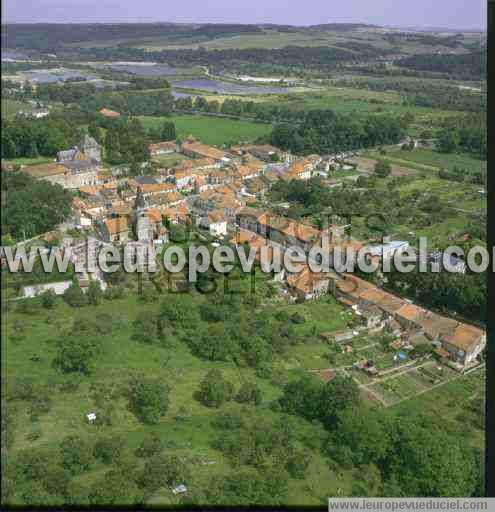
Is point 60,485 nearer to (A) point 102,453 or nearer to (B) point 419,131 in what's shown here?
(A) point 102,453

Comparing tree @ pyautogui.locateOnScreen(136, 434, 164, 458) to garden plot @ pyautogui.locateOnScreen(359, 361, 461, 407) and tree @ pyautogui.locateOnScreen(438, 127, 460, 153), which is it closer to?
garden plot @ pyautogui.locateOnScreen(359, 361, 461, 407)

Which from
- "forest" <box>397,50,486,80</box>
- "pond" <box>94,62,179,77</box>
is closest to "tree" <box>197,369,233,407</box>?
"forest" <box>397,50,486,80</box>

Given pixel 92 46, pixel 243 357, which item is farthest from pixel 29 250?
pixel 92 46

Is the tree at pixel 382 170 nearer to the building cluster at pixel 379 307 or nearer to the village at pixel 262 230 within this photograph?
the village at pixel 262 230

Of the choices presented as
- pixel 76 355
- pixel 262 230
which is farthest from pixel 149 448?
pixel 262 230

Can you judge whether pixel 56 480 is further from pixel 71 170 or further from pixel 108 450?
pixel 71 170

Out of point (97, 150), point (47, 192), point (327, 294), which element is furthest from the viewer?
point (97, 150)
